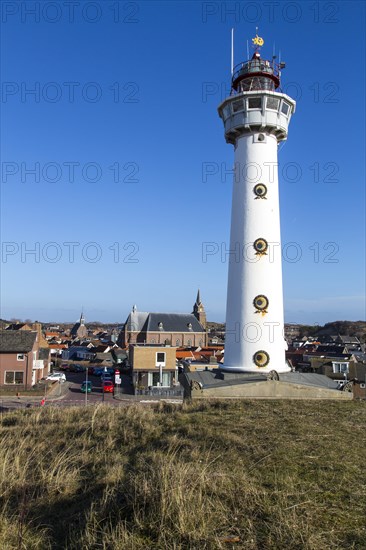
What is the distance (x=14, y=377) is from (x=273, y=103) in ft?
125

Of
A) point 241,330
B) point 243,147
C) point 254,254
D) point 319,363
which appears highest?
point 243,147

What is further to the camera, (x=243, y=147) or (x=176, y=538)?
(x=243, y=147)

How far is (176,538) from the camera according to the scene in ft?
16.9

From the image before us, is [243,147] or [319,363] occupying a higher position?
[243,147]

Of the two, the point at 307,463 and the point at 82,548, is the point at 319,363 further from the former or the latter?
the point at 82,548

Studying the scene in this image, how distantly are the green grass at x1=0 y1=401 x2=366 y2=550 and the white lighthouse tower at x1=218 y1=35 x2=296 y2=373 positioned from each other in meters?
9.52

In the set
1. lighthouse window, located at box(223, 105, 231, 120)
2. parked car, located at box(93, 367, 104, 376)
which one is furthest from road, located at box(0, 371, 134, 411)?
lighthouse window, located at box(223, 105, 231, 120)

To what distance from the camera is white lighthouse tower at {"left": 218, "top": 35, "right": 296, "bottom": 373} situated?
70.6ft

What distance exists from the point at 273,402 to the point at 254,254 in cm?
835

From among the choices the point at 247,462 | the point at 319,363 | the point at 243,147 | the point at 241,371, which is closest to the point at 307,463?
the point at 247,462

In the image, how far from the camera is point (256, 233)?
2205 centimetres

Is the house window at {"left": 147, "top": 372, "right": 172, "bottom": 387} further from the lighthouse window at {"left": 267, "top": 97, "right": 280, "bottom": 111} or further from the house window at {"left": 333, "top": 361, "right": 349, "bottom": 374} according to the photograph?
the lighthouse window at {"left": 267, "top": 97, "right": 280, "bottom": 111}

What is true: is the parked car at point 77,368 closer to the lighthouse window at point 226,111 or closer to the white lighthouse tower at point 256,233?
the white lighthouse tower at point 256,233

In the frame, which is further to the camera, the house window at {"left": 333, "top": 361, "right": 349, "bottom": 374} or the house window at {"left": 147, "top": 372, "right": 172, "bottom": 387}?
the house window at {"left": 333, "top": 361, "right": 349, "bottom": 374}
